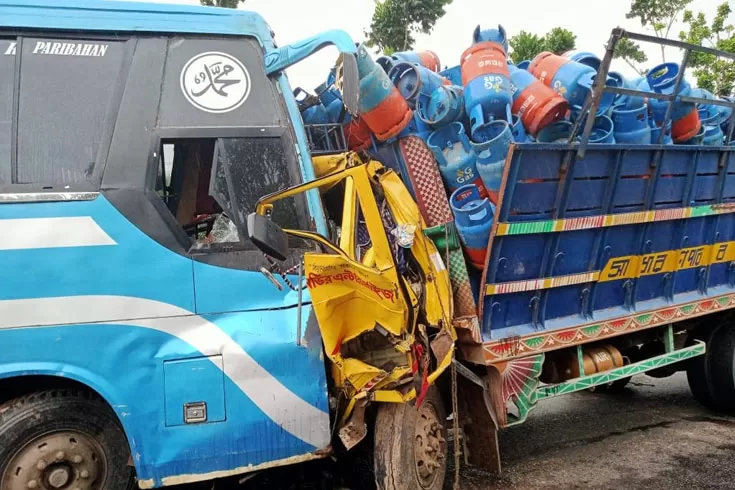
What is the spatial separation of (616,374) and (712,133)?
1.91 meters

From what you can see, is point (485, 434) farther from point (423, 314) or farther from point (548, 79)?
point (548, 79)

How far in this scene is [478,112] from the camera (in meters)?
3.28

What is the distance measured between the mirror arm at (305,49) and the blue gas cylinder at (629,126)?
6.17ft

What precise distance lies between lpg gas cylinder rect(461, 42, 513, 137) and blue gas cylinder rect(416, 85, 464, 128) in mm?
52

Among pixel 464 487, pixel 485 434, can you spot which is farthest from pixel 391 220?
pixel 464 487

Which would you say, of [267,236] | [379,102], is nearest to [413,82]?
[379,102]

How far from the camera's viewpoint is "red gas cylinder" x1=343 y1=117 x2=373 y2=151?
3.50 metres

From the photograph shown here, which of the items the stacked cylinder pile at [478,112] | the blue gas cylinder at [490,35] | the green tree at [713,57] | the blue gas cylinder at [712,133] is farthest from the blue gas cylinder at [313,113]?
the green tree at [713,57]

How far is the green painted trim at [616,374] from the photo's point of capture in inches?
141

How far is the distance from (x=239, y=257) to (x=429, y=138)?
49.4 inches

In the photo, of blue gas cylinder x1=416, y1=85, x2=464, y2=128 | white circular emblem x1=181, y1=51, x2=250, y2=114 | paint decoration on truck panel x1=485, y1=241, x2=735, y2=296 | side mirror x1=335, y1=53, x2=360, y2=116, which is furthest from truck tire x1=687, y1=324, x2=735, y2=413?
white circular emblem x1=181, y1=51, x2=250, y2=114

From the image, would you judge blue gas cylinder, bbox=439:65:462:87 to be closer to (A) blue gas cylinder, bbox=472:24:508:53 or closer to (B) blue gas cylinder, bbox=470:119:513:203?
(A) blue gas cylinder, bbox=472:24:508:53

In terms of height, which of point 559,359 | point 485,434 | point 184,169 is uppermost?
point 184,169

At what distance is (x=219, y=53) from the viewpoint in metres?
2.87
